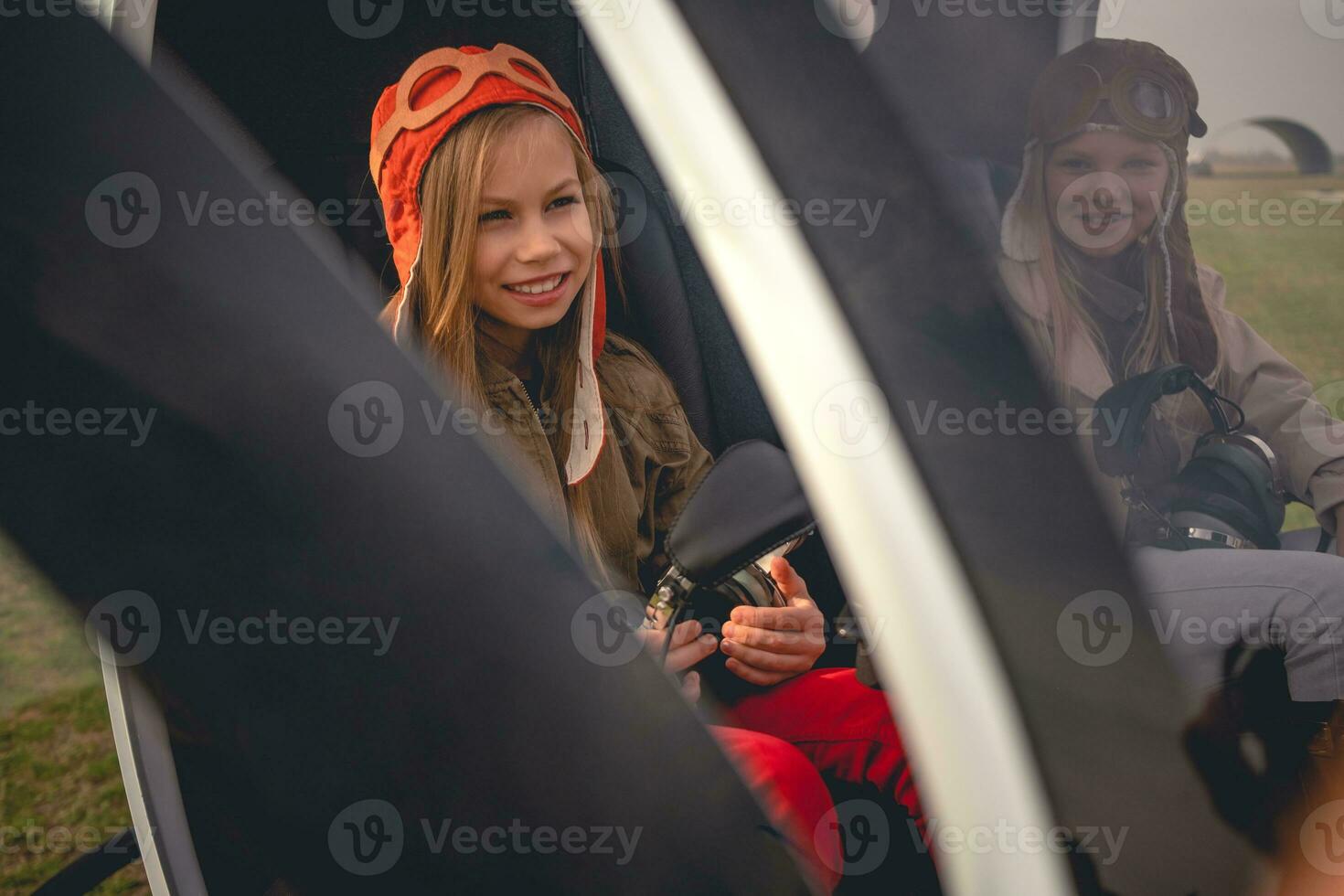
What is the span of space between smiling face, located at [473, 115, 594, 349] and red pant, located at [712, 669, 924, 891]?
21.2 inches

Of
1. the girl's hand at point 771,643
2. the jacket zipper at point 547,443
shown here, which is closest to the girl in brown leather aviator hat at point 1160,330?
the girl's hand at point 771,643

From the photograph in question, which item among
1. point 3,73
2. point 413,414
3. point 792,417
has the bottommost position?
point 792,417

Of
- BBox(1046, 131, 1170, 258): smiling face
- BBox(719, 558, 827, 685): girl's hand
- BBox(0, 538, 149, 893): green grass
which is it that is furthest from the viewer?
BBox(0, 538, 149, 893): green grass

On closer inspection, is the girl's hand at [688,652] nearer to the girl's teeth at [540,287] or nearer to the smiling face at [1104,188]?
the girl's teeth at [540,287]

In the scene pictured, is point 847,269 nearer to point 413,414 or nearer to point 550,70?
point 413,414

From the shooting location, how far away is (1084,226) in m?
0.97

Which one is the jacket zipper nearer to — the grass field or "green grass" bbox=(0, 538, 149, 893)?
the grass field

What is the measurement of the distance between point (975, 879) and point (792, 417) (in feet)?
1.19

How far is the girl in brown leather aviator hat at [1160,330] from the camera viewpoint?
831 mm

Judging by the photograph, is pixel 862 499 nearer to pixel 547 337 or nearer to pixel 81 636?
pixel 547 337

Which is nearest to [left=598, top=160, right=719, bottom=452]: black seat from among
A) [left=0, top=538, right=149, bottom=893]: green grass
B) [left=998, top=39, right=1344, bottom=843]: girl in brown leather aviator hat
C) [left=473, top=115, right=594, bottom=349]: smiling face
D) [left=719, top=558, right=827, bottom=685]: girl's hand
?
[left=473, top=115, right=594, bottom=349]: smiling face

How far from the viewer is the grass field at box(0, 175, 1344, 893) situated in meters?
1.12

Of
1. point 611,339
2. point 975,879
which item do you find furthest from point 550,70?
point 975,879

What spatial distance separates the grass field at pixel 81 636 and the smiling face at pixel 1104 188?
0.09m
